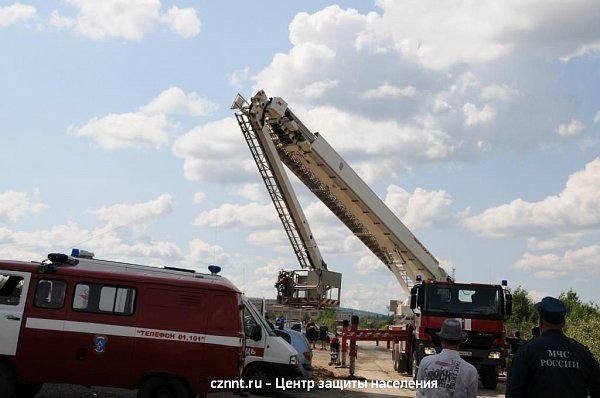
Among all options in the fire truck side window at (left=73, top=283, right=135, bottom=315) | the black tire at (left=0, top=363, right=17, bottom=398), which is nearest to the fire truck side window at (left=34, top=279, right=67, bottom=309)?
→ the fire truck side window at (left=73, top=283, right=135, bottom=315)

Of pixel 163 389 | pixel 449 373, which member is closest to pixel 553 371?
pixel 449 373

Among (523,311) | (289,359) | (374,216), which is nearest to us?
(289,359)

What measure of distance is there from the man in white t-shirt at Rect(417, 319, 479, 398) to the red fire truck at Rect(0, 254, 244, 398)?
18.4 feet

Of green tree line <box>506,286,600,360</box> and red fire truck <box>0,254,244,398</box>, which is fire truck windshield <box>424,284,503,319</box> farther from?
red fire truck <box>0,254,244,398</box>

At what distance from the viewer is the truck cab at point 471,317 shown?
17375 millimetres

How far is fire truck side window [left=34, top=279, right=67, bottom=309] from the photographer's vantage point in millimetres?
10867

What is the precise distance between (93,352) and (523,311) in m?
Answer: 45.5

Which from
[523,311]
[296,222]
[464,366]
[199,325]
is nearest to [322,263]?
[296,222]

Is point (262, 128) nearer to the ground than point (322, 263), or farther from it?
farther from it

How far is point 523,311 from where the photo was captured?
5153 cm

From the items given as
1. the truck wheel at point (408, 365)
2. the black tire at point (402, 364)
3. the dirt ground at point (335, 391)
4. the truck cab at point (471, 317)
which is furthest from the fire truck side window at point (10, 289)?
the black tire at point (402, 364)

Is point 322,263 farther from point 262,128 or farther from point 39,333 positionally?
point 39,333

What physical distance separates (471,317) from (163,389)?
Answer: 9.19m

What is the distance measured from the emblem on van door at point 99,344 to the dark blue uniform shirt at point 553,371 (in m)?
7.27
